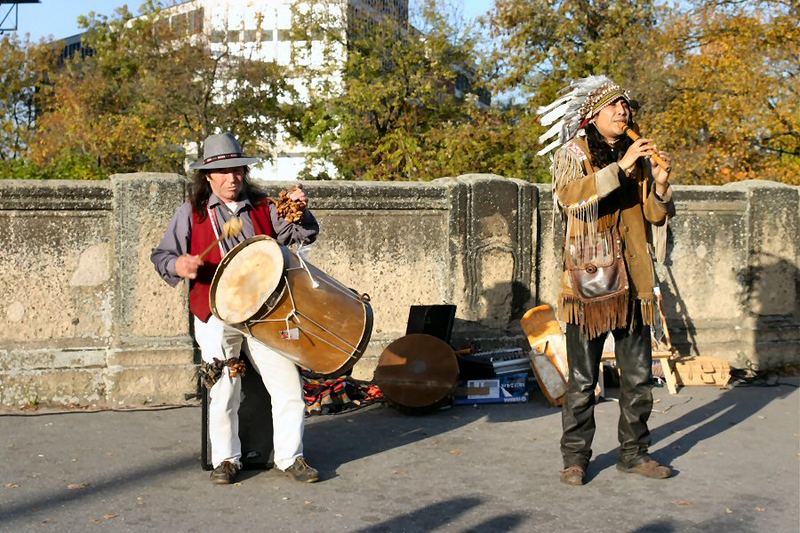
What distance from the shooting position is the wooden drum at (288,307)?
5.20 meters

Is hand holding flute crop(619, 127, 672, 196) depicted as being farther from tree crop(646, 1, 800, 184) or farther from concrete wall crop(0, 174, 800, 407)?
tree crop(646, 1, 800, 184)

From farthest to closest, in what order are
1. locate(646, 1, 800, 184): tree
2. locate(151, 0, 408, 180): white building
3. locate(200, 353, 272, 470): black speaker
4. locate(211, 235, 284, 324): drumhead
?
locate(151, 0, 408, 180): white building < locate(646, 1, 800, 184): tree < locate(200, 353, 272, 470): black speaker < locate(211, 235, 284, 324): drumhead

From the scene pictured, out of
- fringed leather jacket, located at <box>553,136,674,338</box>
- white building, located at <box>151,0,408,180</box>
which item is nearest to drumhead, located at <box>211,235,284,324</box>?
fringed leather jacket, located at <box>553,136,674,338</box>

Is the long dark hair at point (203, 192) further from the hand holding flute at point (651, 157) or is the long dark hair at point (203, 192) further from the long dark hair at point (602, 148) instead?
the hand holding flute at point (651, 157)

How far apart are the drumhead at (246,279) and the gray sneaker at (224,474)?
860 millimetres

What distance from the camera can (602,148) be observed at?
5441 millimetres

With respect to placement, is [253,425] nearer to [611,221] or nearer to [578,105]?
[611,221]

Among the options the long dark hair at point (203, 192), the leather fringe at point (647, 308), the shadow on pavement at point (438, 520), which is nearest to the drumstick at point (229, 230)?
the long dark hair at point (203, 192)

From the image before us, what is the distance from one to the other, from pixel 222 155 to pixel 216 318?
0.89 meters

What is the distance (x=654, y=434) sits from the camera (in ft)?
22.2

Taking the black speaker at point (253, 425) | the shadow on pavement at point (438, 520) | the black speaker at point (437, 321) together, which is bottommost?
the shadow on pavement at point (438, 520)

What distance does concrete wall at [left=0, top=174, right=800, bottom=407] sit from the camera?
751 cm

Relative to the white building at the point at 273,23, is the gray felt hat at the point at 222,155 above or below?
below

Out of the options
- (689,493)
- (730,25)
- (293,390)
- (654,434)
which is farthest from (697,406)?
(730,25)
